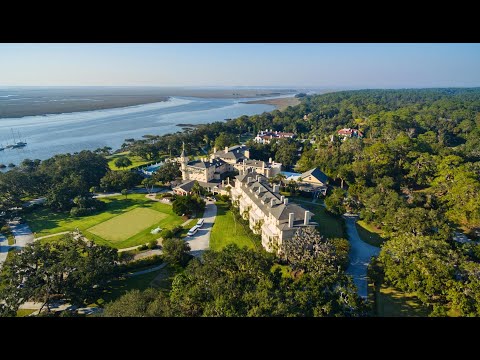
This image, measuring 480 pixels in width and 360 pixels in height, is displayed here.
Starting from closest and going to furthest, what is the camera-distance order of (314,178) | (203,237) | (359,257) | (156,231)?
(359,257), (203,237), (156,231), (314,178)

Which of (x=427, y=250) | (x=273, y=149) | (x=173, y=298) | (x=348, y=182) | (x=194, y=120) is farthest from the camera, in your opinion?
(x=194, y=120)

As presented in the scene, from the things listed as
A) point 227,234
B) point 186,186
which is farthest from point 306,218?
point 186,186

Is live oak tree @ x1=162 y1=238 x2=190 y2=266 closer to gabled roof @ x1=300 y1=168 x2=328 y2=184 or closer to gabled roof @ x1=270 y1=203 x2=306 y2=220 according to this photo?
gabled roof @ x1=270 y1=203 x2=306 y2=220

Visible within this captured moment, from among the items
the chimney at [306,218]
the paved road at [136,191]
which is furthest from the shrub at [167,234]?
the paved road at [136,191]

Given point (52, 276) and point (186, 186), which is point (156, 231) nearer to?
point (186, 186)
